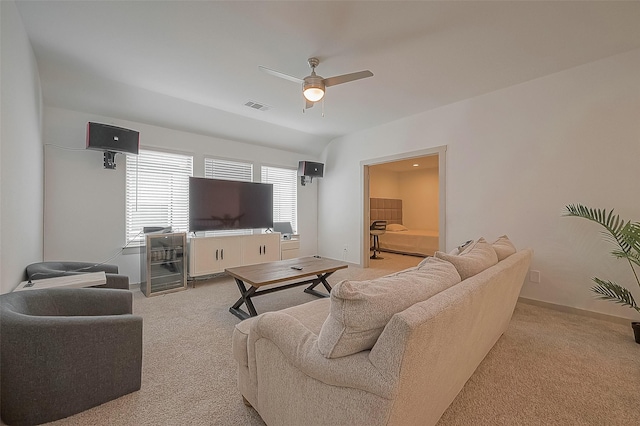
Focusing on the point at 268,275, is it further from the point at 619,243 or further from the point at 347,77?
the point at 619,243

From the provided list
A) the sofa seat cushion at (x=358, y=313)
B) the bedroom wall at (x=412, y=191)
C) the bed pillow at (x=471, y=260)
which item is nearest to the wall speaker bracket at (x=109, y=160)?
the sofa seat cushion at (x=358, y=313)

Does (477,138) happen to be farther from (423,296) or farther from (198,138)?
(198,138)

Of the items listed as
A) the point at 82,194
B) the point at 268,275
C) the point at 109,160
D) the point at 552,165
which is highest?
the point at 109,160

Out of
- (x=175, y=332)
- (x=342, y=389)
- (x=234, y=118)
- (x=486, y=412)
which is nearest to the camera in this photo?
(x=342, y=389)

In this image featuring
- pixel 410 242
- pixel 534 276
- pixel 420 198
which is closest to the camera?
pixel 534 276

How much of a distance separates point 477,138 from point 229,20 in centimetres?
346

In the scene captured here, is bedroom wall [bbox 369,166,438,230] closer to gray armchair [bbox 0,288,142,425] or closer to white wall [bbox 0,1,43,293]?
white wall [bbox 0,1,43,293]

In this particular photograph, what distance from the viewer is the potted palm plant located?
2266 millimetres

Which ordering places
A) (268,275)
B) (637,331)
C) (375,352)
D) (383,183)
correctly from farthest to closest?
(383,183), (268,275), (637,331), (375,352)

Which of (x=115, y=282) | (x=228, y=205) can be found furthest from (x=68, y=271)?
(x=228, y=205)

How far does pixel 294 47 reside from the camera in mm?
2562

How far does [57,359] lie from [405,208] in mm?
8505

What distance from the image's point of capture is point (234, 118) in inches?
174

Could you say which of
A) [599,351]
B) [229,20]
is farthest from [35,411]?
[599,351]
